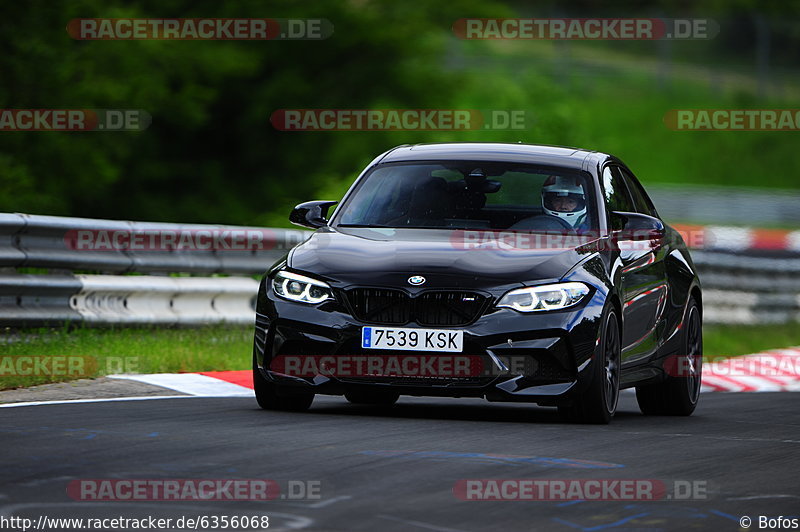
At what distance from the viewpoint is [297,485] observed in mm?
6629

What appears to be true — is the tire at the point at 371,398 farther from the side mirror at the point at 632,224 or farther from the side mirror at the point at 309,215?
the side mirror at the point at 632,224

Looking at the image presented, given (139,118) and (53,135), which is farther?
(139,118)

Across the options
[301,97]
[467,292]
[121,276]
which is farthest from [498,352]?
[301,97]

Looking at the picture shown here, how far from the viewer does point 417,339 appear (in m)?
9.19

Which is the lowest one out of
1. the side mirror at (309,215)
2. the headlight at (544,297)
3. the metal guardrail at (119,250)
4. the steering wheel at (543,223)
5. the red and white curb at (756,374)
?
the red and white curb at (756,374)

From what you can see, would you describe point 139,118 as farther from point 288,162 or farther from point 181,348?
point 181,348

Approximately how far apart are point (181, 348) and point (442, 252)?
13.2 ft

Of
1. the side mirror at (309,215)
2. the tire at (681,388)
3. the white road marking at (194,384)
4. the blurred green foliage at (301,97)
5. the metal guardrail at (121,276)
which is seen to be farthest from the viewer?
the blurred green foliage at (301,97)

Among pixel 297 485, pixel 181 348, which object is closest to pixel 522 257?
pixel 297 485

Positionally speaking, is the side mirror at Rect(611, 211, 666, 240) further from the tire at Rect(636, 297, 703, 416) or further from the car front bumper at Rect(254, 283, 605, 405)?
the tire at Rect(636, 297, 703, 416)

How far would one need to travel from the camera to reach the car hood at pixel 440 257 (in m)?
9.29

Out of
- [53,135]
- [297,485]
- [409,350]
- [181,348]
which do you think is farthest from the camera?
[53,135]

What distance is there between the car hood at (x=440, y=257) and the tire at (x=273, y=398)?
26.3 inches

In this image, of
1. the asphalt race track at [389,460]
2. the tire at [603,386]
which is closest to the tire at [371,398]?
the asphalt race track at [389,460]
